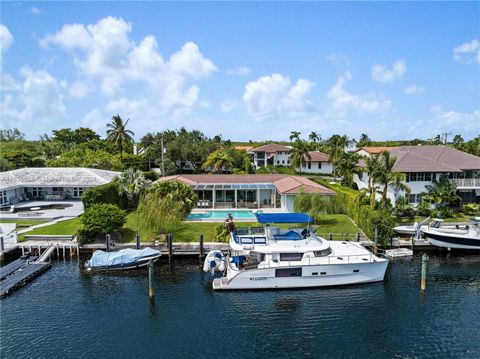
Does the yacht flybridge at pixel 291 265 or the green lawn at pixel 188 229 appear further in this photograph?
the green lawn at pixel 188 229

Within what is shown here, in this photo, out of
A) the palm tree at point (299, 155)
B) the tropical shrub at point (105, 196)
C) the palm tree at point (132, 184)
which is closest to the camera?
the tropical shrub at point (105, 196)

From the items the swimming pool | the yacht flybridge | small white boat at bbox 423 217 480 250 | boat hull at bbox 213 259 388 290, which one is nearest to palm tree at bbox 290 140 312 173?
the swimming pool

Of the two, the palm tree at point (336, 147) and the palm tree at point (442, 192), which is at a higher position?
the palm tree at point (336, 147)

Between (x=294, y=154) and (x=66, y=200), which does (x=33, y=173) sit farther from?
(x=294, y=154)

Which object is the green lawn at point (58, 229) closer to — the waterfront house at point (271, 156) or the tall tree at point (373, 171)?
the tall tree at point (373, 171)

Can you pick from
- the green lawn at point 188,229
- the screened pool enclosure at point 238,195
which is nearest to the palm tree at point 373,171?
the green lawn at point 188,229

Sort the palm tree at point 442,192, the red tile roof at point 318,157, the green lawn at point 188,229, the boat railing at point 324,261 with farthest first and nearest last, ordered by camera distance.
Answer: the red tile roof at point 318,157
the palm tree at point 442,192
the green lawn at point 188,229
the boat railing at point 324,261

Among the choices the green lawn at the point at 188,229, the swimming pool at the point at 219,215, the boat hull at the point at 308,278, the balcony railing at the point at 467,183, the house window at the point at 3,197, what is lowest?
the boat hull at the point at 308,278
